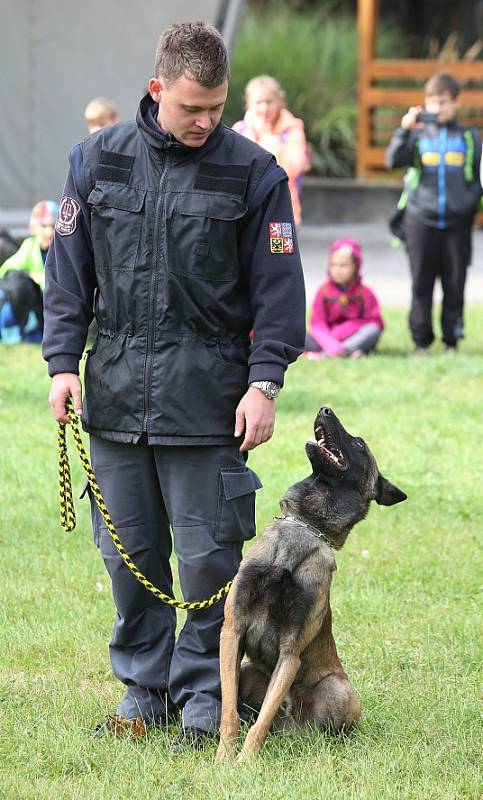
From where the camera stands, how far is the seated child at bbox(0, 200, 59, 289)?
433 inches

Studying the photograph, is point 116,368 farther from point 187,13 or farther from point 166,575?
point 187,13

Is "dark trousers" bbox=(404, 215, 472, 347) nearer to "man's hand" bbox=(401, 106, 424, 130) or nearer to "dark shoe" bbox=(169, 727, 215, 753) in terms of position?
"man's hand" bbox=(401, 106, 424, 130)

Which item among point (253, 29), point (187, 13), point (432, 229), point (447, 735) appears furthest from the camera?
point (253, 29)

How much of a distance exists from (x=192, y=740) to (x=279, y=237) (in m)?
1.59

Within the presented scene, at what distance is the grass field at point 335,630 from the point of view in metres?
3.78

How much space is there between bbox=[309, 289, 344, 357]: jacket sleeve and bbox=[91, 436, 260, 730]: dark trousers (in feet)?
22.6

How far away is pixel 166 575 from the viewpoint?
13.8 feet

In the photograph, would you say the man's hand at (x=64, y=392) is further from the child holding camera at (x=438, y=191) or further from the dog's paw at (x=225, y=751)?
the child holding camera at (x=438, y=191)

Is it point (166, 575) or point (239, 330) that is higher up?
point (239, 330)

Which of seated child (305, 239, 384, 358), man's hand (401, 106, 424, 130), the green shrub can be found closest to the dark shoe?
seated child (305, 239, 384, 358)

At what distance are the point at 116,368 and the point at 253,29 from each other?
63.3ft

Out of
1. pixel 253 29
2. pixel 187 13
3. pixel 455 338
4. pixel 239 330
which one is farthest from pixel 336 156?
pixel 239 330

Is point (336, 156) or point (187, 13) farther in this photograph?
point (336, 156)

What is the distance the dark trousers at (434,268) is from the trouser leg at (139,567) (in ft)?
24.0
